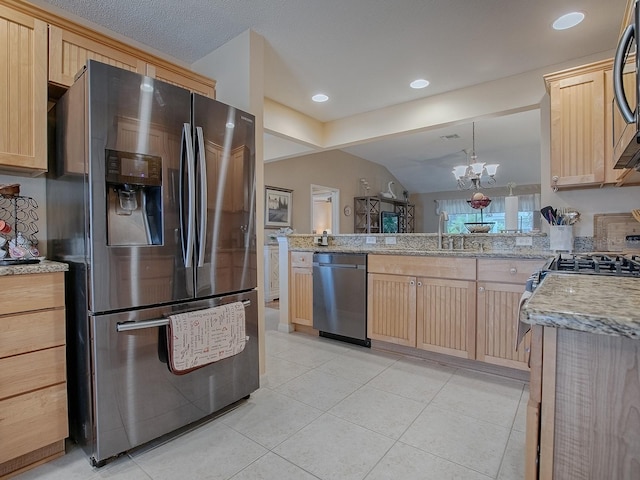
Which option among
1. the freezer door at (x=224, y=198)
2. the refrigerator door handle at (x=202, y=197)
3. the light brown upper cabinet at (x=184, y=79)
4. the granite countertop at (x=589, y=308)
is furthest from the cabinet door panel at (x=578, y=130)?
the light brown upper cabinet at (x=184, y=79)

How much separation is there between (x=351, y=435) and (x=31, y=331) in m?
1.59

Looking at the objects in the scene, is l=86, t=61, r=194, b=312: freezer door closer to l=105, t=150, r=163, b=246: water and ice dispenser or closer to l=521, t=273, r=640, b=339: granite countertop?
l=105, t=150, r=163, b=246: water and ice dispenser

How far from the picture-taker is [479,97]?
10.4 feet

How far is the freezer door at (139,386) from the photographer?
4.92 feet

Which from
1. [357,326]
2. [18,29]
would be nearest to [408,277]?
[357,326]

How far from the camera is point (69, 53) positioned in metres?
1.84

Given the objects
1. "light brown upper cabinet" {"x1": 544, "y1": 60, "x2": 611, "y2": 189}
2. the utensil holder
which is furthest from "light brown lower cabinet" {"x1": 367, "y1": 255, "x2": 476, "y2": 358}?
"light brown upper cabinet" {"x1": 544, "y1": 60, "x2": 611, "y2": 189}

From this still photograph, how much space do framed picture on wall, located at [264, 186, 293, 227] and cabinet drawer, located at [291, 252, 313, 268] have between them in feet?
6.78

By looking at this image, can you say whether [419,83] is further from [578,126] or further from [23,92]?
[23,92]

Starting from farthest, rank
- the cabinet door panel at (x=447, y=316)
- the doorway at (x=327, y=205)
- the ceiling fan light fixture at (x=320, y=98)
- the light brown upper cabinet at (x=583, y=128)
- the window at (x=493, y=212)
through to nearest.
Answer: the window at (x=493, y=212)
the doorway at (x=327, y=205)
the ceiling fan light fixture at (x=320, y=98)
the cabinet door panel at (x=447, y=316)
the light brown upper cabinet at (x=583, y=128)

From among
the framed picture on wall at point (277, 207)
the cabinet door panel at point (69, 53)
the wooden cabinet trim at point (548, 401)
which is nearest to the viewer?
the wooden cabinet trim at point (548, 401)

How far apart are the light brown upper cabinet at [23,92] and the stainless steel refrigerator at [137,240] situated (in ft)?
0.31

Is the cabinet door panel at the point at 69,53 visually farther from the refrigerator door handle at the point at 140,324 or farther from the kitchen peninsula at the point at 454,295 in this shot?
the kitchen peninsula at the point at 454,295

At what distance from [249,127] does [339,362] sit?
194 cm
